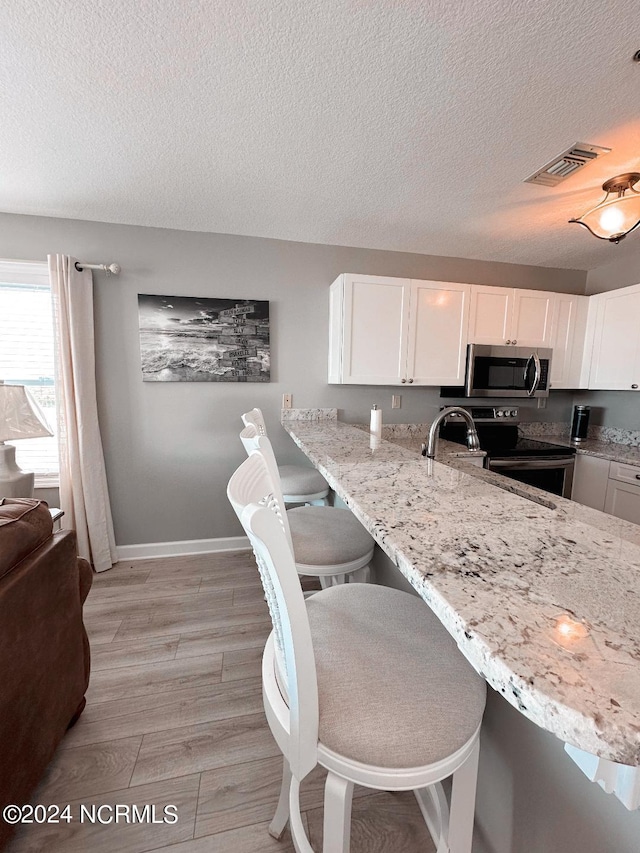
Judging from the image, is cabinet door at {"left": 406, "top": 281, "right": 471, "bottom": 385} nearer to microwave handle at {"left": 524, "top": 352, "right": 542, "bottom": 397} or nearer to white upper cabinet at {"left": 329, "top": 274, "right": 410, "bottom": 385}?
white upper cabinet at {"left": 329, "top": 274, "right": 410, "bottom": 385}

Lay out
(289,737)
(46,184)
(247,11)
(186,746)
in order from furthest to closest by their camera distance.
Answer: (46,184) < (186,746) < (247,11) < (289,737)

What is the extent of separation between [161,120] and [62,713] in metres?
2.26

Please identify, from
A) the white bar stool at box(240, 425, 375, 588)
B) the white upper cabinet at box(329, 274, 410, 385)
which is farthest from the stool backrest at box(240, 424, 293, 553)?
the white upper cabinet at box(329, 274, 410, 385)

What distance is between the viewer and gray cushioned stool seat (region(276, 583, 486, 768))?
2.20 feet

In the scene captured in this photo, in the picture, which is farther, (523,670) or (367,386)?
(367,386)

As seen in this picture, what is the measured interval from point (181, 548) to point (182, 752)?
62.2 inches

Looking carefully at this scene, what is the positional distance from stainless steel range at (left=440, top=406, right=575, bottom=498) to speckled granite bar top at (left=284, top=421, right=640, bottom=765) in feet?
5.18

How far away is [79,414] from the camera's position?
238cm

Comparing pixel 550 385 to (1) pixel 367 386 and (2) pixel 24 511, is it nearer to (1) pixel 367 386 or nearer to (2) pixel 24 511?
(1) pixel 367 386

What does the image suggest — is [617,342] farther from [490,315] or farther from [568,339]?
[490,315]

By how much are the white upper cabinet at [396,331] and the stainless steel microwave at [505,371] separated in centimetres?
11

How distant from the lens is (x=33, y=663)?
3.52 feet

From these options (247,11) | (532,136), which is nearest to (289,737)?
(247,11)

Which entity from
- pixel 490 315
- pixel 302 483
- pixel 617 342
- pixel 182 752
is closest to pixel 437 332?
pixel 490 315
